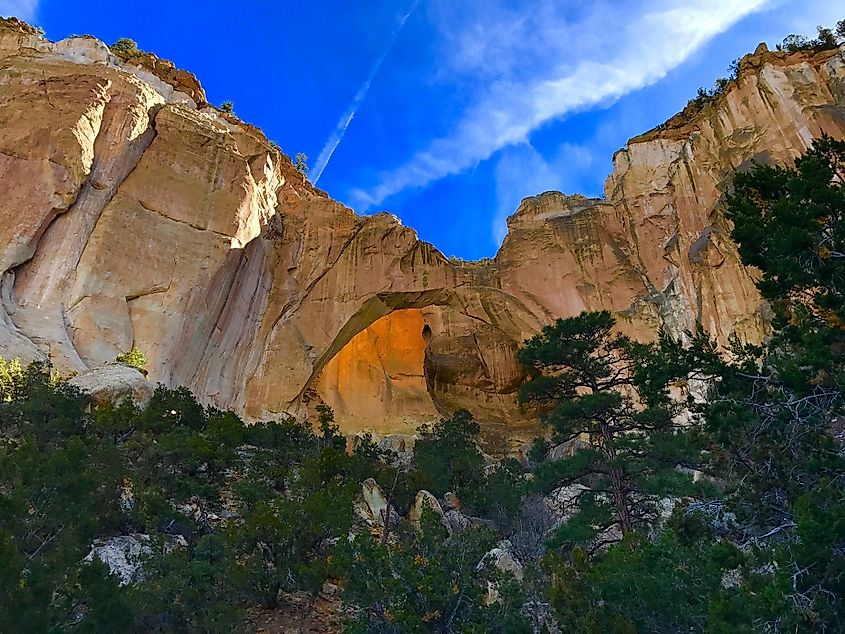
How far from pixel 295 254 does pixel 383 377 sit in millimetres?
8367

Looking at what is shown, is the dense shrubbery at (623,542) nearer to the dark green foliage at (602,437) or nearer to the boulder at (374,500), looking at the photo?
the dark green foliage at (602,437)

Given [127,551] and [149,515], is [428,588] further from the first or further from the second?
[149,515]

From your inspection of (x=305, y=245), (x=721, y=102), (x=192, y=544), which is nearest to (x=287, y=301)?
(x=305, y=245)

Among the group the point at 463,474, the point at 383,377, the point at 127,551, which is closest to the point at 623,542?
the point at 127,551

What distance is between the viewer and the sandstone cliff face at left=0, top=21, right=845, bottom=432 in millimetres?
24688

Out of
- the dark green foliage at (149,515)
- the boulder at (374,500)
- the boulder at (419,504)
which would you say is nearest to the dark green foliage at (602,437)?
the boulder at (419,504)

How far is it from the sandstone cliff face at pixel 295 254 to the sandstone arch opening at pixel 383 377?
0.12 meters

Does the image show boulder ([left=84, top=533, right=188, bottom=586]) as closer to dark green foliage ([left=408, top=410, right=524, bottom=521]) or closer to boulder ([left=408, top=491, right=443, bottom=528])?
boulder ([left=408, top=491, right=443, bottom=528])

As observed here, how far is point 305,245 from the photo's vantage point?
110 ft

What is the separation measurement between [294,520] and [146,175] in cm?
2276

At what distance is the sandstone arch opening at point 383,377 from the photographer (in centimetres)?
3250

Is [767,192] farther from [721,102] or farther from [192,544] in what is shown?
[721,102]

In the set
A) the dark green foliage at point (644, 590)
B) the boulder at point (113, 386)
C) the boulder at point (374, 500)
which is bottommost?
the dark green foliage at point (644, 590)

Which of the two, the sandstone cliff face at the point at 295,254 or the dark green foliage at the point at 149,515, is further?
the sandstone cliff face at the point at 295,254
